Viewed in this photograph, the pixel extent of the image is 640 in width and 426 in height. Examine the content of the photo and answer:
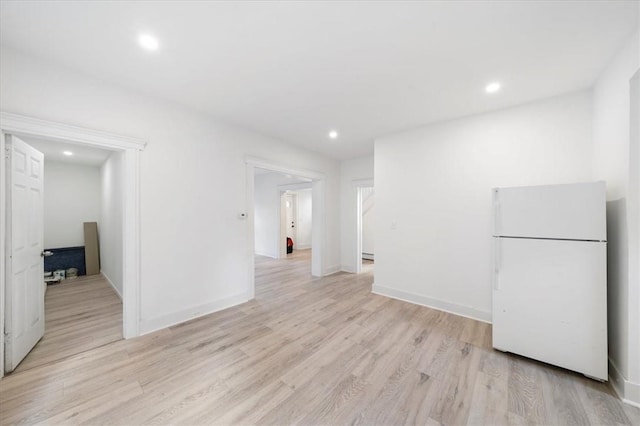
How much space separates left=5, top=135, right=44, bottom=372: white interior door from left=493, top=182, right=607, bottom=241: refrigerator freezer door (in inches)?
180

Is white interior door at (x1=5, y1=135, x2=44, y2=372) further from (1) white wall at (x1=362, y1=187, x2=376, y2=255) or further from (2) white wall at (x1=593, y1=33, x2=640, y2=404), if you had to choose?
(1) white wall at (x1=362, y1=187, x2=376, y2=255)

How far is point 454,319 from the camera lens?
2.99 m

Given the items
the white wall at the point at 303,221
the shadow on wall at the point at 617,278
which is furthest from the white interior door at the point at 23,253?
the white wall at the point at 303,221

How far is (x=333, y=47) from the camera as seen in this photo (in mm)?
1825

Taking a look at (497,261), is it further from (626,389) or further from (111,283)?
(111,283)

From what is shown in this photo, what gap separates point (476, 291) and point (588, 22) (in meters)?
2.80

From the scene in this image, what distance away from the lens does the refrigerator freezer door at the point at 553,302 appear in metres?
1.86

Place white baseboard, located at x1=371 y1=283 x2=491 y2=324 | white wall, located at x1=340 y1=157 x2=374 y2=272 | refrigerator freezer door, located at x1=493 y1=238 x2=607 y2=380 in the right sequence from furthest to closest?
white wall, located at x1=340 y1=157 x2=374 y2=272
white baseboard, located at x1=371 y1=283 x2=491 y2=324
refrigerator freezer door, located at x1=493 y1=238 x2=607 y2=380

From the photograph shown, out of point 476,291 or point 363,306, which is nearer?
point 476,291

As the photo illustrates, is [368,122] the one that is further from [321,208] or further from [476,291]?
[476,291]

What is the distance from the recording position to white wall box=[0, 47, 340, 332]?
2.05 m

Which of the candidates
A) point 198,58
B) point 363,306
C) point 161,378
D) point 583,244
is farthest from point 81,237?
point 583,244

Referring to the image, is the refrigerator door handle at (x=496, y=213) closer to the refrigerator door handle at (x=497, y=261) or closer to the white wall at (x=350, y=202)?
the refrigerator door handle at (x=497, y=261)

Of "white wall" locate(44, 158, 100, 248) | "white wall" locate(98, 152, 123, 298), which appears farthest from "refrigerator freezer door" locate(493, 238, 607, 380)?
"white wall" locate(44, 158, 100, 248)
